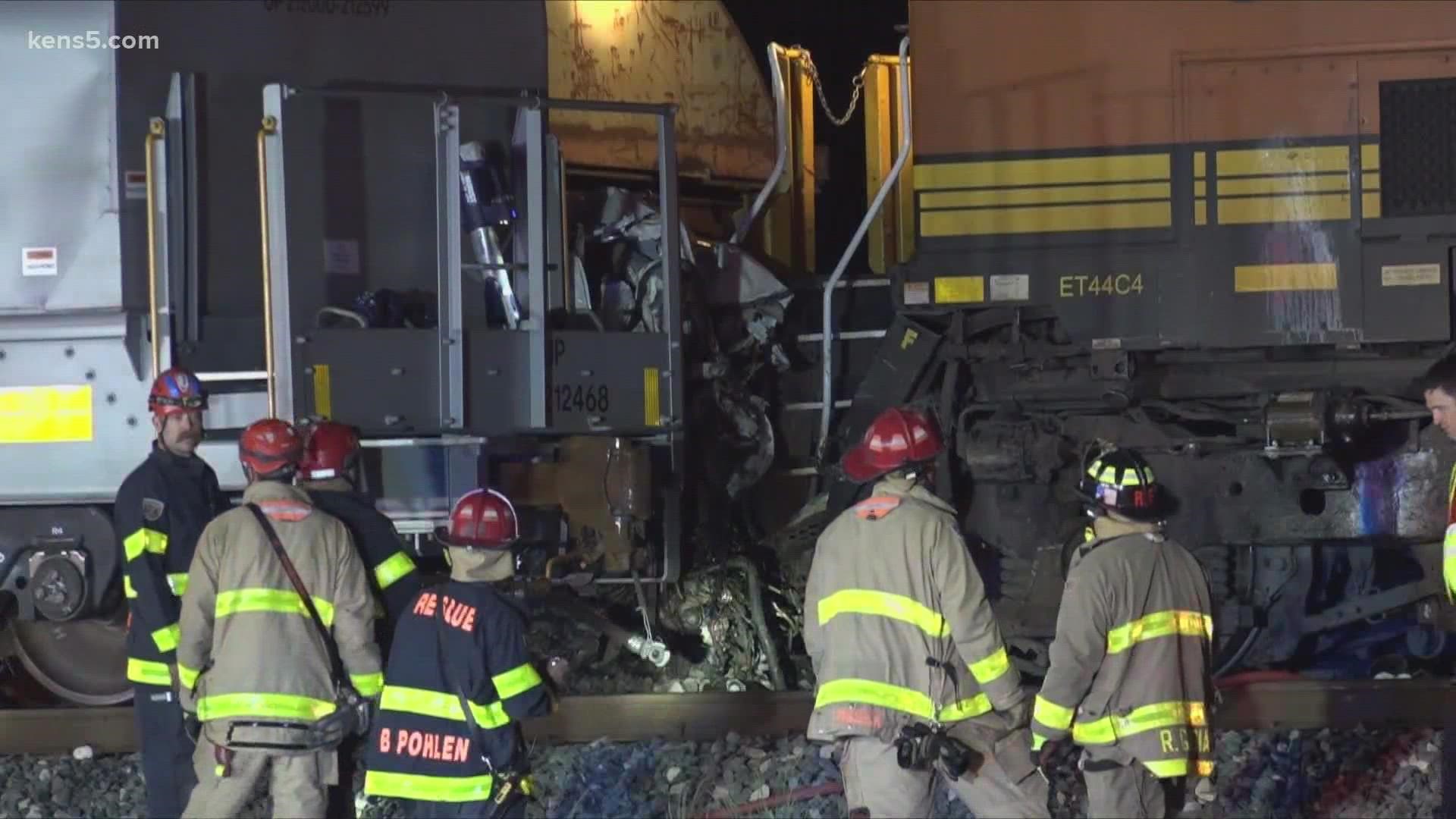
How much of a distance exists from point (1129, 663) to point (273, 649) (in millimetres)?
2530

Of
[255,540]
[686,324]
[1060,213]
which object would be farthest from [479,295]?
[1060,213]

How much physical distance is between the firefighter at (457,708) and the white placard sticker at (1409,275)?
4.02 meters

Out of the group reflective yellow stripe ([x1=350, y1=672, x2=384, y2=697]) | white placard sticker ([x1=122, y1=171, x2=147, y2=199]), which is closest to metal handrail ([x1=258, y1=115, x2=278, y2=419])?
white placard sticker ([x1=122, y1=171, x2=147, y2=199])

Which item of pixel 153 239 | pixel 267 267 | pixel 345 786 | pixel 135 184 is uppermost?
pixel 135 184

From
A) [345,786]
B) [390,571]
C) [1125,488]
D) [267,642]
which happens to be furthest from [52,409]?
[1125,488]

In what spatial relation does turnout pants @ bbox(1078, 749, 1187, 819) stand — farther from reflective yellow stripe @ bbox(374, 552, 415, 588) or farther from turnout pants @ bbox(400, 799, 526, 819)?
reflective yellow stripe @ bbox(374, 552, 415, 588)

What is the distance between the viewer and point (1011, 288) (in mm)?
6898

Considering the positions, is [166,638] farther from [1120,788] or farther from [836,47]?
[836,47]

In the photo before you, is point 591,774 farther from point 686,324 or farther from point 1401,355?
point 1401,355

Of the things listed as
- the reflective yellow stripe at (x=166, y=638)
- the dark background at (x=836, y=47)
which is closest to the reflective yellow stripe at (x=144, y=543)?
the reflective yellow stripe at (x=166, y=638)

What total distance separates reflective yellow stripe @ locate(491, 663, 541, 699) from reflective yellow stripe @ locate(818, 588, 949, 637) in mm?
934

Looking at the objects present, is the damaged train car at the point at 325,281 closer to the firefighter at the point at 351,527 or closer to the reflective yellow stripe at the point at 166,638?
the firefighter at the point at 351,527

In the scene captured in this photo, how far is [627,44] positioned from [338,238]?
2056 mm

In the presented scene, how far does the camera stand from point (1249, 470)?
21.6 feet
